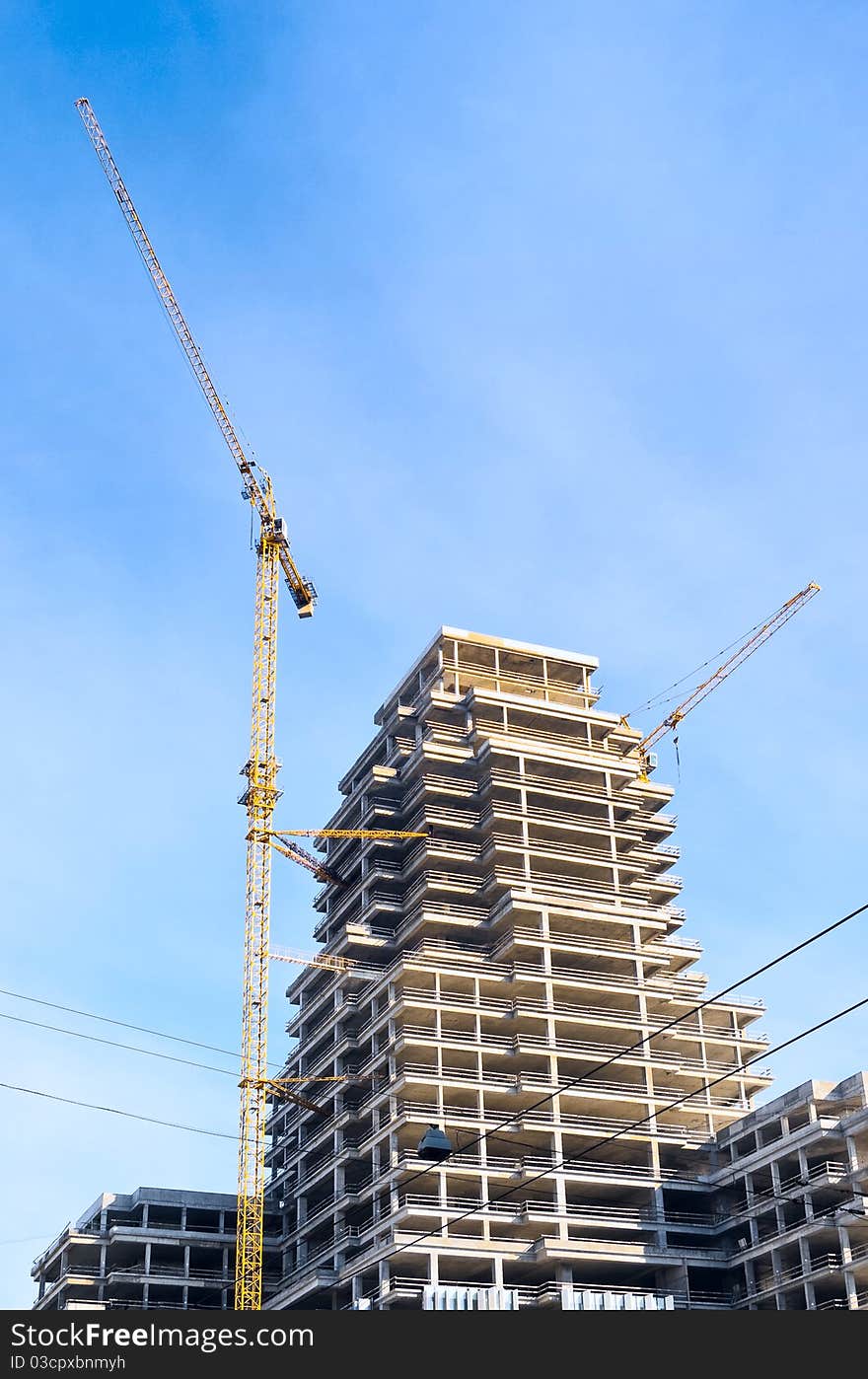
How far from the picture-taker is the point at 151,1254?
5221 inches

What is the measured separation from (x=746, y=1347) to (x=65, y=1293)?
112 m

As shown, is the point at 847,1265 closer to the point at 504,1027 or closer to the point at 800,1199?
the point at 800,1199

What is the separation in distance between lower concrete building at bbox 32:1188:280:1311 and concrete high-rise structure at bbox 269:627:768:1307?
6.25m

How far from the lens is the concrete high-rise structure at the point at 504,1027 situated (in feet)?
367

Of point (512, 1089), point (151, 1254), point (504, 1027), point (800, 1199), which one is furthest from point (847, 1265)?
point (151, 1254)

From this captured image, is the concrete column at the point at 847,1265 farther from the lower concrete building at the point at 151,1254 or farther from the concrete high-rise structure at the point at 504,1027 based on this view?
the lower concrete building at the point at 151,1254

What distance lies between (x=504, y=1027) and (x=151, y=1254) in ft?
121

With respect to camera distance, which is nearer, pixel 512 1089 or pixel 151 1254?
pixel 512 1089

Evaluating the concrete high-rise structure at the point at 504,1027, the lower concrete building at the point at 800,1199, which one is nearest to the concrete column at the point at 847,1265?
the lower concrete building at the point at 800,1199

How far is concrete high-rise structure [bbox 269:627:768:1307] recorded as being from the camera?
11200 cm

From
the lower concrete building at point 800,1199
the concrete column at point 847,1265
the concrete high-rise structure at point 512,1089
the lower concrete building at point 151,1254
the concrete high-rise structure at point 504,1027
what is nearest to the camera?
the concrete column at point 847,1265

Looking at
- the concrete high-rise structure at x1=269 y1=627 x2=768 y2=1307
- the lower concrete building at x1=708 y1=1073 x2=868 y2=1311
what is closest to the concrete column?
the lower concrete building at x1=708 y1=1073 x2=868 y2=1311

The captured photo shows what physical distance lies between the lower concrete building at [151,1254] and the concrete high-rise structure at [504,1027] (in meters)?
6.25

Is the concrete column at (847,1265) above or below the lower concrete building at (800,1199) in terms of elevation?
below
